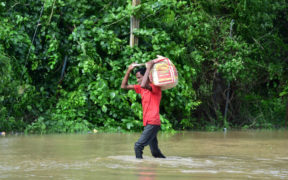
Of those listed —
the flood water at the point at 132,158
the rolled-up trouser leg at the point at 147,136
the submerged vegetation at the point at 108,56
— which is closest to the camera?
the flood water at the point at 132,158

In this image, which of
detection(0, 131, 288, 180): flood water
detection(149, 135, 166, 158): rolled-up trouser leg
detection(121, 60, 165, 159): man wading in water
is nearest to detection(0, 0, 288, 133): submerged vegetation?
detection(0, 131, 288, 180): flood water

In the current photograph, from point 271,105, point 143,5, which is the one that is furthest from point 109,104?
point 271,105

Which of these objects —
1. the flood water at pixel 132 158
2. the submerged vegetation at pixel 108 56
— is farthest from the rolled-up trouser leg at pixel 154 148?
the submerged vegetation at pixel 108 56

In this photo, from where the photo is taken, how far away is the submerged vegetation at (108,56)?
14.0m

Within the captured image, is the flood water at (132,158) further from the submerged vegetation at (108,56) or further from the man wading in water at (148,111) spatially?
the submerged vegetation at (108,56)

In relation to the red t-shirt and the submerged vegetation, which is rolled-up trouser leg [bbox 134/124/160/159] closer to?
the red t-shirt

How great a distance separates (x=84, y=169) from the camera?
7145 millimetres

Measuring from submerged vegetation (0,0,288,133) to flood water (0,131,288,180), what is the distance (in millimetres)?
1640

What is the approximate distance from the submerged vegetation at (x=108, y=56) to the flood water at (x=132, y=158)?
5.38 ft

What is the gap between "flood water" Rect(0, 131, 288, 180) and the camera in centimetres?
678

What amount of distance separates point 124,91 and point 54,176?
802 cm

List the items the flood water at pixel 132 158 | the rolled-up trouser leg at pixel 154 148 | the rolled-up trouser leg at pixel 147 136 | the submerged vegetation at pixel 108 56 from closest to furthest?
the flood water at pixel 132 158, the rolled-up trouser leg at pixel 147 136, the rolled-up trouser leg at pixel 154 148, the submerged vegetation at pixel 108 56

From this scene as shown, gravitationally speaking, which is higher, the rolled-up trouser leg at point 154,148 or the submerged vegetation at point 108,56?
the submerged vegetation at point 108,56

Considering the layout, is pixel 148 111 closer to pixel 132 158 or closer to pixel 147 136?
pixel 147 136
